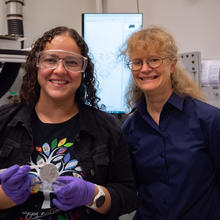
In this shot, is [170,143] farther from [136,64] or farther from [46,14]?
[46,14]

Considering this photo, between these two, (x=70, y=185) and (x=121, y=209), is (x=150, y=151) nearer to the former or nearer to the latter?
(x=121, y=209)

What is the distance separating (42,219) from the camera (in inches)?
40.6

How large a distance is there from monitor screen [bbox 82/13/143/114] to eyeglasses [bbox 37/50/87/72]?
105 cm

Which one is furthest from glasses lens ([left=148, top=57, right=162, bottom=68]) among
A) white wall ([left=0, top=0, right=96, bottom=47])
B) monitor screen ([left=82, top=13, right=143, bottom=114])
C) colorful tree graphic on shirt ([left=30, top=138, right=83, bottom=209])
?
white wall ([left=0, top=0, right=96, bottom=47])

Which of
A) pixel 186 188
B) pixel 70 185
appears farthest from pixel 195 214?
pixel 70 185

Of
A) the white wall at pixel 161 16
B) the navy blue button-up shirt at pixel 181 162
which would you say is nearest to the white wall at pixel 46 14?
the white wall at pixel 161 16

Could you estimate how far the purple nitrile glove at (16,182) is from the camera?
94cm

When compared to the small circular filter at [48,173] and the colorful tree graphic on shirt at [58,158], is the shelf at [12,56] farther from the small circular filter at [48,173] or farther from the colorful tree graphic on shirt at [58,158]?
the small circular filter at [48,173]

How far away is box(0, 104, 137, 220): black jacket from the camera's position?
3.55ft

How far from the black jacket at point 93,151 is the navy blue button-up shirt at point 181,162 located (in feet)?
0.64

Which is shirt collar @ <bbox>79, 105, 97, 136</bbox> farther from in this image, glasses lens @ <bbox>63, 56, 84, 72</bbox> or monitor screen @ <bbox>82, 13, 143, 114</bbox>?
monitor screen @ <bbox>82, 13, 143, 114</bbox>

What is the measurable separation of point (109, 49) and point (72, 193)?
1522 millimetres

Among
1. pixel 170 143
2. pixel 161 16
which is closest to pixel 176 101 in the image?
pixel 170 143

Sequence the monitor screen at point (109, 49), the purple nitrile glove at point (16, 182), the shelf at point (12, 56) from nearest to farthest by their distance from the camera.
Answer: the purple nitrile glove at point (16, 182) → the shelf at point (12, 56) → the monitor screen at point (109, 49)
